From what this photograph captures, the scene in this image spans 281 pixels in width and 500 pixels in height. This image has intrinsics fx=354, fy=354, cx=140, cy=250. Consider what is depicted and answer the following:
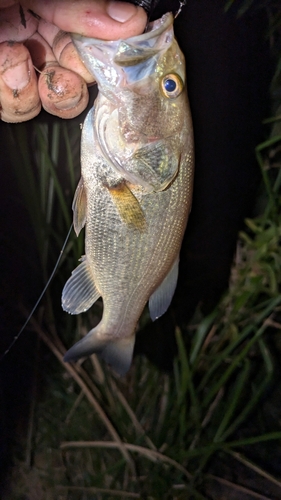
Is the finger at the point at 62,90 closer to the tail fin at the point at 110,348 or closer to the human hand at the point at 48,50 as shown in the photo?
the human hand at the point at 48,50

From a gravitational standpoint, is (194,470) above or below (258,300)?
below

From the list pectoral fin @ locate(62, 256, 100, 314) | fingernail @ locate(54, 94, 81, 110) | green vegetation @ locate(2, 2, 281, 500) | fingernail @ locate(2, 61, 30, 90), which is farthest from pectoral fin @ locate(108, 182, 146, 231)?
green vegetation @ locate(2, 2, 281, 500)

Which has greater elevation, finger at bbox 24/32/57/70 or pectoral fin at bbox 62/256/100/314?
finger at bbox 24/32/57/70

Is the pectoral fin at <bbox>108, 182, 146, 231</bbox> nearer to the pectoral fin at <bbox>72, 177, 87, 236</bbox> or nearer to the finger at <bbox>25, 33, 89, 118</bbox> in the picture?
the pectoral fin at <bbox>72, 177, 87, 236</bbox>

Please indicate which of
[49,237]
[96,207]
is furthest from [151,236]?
[49,237]

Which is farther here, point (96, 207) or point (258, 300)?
point (258, 300)

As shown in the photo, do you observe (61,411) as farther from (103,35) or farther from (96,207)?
(103,35)

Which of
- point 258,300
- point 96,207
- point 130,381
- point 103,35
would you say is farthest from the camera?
point 130,381

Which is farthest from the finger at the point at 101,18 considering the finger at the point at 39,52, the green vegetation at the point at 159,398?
the green vegetation at the point at 159,398
